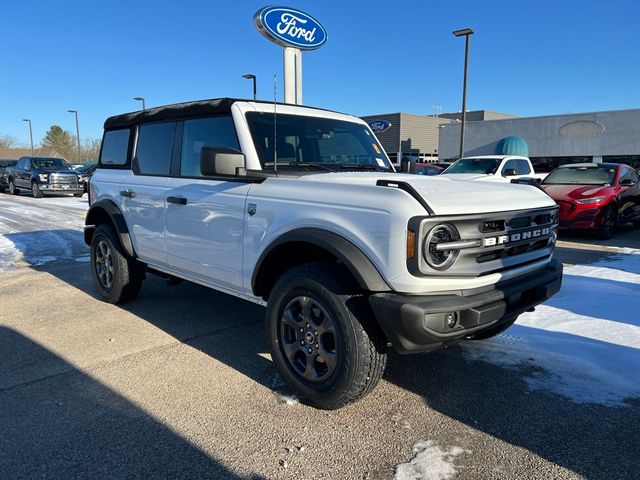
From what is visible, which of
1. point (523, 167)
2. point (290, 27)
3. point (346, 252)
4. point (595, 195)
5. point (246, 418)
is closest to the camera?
point (346, 252)

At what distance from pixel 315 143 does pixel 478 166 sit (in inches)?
398

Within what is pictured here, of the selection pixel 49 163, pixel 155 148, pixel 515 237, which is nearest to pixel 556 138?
pixel 49 163

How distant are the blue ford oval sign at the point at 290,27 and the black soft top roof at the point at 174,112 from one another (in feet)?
18.2

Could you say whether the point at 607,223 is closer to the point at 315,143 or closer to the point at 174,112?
the point at 315,143

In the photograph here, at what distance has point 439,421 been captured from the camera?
2.95 metres

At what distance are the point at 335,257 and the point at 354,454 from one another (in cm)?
111

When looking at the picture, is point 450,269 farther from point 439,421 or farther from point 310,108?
point 310,108

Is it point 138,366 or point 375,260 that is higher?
point 375,260

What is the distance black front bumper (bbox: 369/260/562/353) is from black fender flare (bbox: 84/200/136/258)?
3.23 meters

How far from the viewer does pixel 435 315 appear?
2562 mm

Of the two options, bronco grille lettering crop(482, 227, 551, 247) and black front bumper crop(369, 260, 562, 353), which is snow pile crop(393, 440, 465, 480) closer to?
black front bumper crop(369, 260, 562, 353)

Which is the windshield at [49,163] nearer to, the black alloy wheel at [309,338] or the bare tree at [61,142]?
the black alloy wheel at [309,338]

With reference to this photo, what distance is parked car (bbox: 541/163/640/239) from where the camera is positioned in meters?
9.61

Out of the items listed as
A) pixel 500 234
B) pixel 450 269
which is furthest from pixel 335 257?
pixel 500 234
